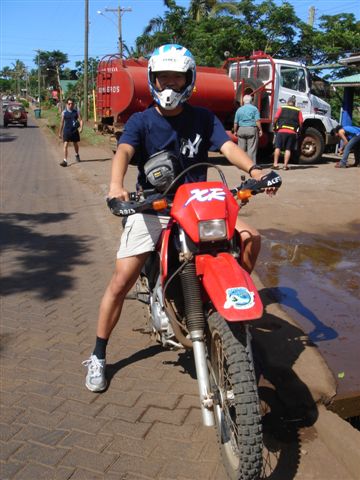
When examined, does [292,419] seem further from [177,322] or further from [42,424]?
[42,424]

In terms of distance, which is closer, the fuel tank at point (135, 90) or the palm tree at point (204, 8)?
the fuel tank at point (135, 90)

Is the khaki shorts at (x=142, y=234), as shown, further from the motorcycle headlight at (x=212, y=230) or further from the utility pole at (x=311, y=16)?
the utility pole at (x=311, y=16)

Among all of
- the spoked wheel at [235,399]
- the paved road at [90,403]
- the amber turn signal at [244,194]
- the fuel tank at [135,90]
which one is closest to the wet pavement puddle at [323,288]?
the paved road at [90,403]

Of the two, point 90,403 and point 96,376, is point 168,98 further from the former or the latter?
point 90,403

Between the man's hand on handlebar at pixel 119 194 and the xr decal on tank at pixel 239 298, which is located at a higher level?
the man's hand on handlebar at pixel 119 194

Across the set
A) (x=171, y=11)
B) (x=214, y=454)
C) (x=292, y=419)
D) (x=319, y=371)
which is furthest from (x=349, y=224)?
(x=171, y=11)

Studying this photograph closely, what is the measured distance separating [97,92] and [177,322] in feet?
49.8

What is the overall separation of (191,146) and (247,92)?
40.0ft

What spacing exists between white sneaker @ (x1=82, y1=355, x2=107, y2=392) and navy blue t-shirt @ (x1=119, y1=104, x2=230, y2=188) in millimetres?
1382

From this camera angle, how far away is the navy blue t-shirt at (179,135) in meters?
3.12

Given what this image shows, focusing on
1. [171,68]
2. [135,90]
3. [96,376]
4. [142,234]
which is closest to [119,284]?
[142,234]

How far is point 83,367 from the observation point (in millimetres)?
3629

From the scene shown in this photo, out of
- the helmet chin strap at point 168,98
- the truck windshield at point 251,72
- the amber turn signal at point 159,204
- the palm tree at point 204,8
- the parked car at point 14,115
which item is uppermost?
the palm tree at point 204,8

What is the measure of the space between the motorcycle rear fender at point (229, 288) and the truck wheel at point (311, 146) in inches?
523
